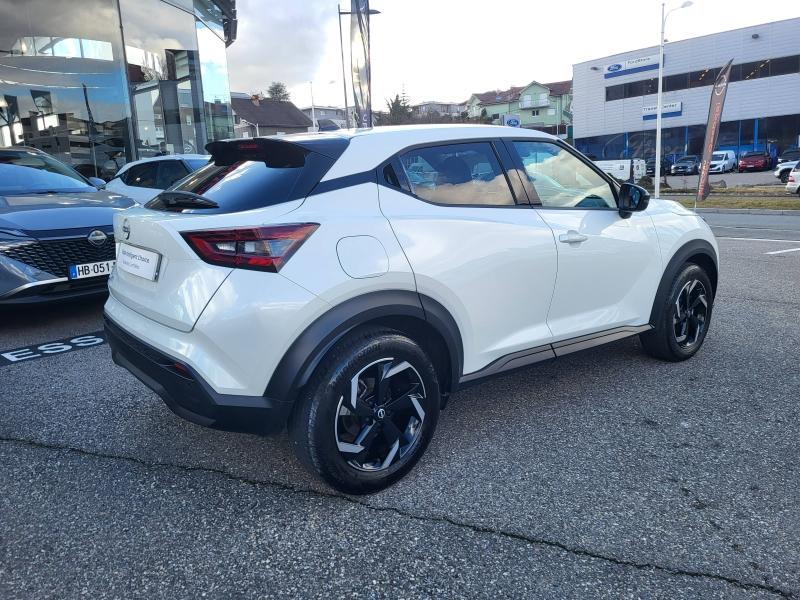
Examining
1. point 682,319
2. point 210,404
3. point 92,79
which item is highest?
point 92,79

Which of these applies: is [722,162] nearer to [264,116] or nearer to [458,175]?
[458,175]

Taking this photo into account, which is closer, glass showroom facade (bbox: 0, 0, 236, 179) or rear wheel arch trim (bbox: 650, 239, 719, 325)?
rear wheel arch trim (bbox: 650, 239, 719, 325)

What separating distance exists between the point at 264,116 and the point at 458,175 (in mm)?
74748

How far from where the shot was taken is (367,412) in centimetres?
262

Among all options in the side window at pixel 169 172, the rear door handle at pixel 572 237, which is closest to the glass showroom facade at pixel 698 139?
the side window at pixel 169 172

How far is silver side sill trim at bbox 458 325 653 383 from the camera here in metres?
3.08

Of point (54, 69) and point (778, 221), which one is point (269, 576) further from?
point (54, 69)

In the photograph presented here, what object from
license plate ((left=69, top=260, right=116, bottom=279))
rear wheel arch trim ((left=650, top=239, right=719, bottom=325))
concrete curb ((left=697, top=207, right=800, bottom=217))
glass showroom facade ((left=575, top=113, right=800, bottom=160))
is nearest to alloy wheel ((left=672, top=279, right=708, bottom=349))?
rear wheel arch trim ((left=650, top=239, right=719, bottom=325))

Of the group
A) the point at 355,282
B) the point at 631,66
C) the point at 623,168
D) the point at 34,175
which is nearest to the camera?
the point at 355,282

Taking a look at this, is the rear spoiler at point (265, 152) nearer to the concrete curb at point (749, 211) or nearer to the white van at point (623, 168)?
the concrete curb at point (749, 211)

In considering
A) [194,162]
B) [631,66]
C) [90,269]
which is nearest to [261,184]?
[90,269]

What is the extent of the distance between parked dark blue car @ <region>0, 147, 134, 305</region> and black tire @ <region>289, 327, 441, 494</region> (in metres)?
3.43

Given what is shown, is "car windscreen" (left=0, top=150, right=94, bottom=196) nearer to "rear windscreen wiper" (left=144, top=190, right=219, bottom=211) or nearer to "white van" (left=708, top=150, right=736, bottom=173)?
"rear windscreen wiper" (left=144, top=190, right=219, bottom=211)

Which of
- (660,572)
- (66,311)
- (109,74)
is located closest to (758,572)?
(660,572)
